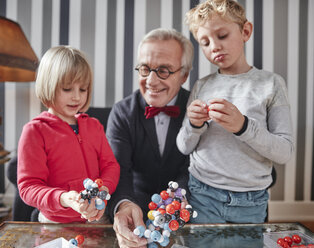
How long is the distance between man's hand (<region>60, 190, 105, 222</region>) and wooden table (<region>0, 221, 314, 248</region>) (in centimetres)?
9

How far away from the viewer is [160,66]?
1.27 metres

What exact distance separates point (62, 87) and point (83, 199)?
424 millimetres

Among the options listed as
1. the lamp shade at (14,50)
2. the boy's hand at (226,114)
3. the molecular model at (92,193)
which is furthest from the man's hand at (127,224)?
the lamp shade at (14,50)

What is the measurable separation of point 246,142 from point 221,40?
40 cm

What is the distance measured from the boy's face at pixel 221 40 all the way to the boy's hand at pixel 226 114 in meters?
0.24

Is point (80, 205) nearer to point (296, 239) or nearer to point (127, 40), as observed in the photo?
point (296, 239)

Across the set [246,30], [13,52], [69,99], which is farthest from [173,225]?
[13,52]

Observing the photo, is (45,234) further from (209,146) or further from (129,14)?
(129,14)

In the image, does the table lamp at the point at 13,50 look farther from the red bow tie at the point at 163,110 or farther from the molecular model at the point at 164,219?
the molecular model at the point at 164,219

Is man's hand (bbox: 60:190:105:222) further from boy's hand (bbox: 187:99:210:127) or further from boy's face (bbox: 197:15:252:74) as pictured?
boy's face (bbox: 197:15:252:74)

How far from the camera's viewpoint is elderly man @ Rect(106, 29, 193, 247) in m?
1.28

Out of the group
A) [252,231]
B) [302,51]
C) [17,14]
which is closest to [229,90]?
[252,231]

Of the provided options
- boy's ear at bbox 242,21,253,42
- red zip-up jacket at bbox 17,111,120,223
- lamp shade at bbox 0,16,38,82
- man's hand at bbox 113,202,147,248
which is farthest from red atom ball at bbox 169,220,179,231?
lamp shade at bbox 0,16,38,82

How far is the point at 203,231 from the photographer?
2.95ft
